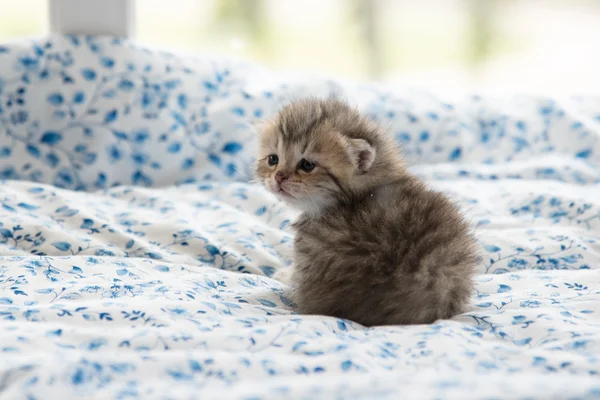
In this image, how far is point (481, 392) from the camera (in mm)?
984

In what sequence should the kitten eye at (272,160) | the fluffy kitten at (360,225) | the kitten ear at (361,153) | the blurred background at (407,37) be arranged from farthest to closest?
the blurred background at (407,37), the kitten eye at (272,160), the kitten ear at (361,153), the fluffy kitten at (360,225)

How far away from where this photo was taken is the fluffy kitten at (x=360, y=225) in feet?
4.46

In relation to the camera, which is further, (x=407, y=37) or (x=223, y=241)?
(x=407, y=37)

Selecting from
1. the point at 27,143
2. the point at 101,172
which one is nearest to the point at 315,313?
the point at 101,172

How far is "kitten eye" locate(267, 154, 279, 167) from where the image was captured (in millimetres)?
1686

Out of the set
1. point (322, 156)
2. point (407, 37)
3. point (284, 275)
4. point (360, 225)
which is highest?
point (407, 37)

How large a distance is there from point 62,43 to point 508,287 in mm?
1679

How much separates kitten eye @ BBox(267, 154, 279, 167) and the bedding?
0.88 feet

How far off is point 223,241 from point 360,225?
1.92ft

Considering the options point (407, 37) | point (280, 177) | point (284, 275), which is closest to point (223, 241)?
point (284, 275)

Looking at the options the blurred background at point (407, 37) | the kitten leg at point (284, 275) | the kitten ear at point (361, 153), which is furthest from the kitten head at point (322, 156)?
the blurred background at point (407, 37)

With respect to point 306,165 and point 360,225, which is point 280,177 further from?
point 360,225

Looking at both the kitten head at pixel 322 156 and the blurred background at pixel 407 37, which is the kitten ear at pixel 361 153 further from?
the blurred background at pixel 407 37

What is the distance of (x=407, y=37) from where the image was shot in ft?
12.4
